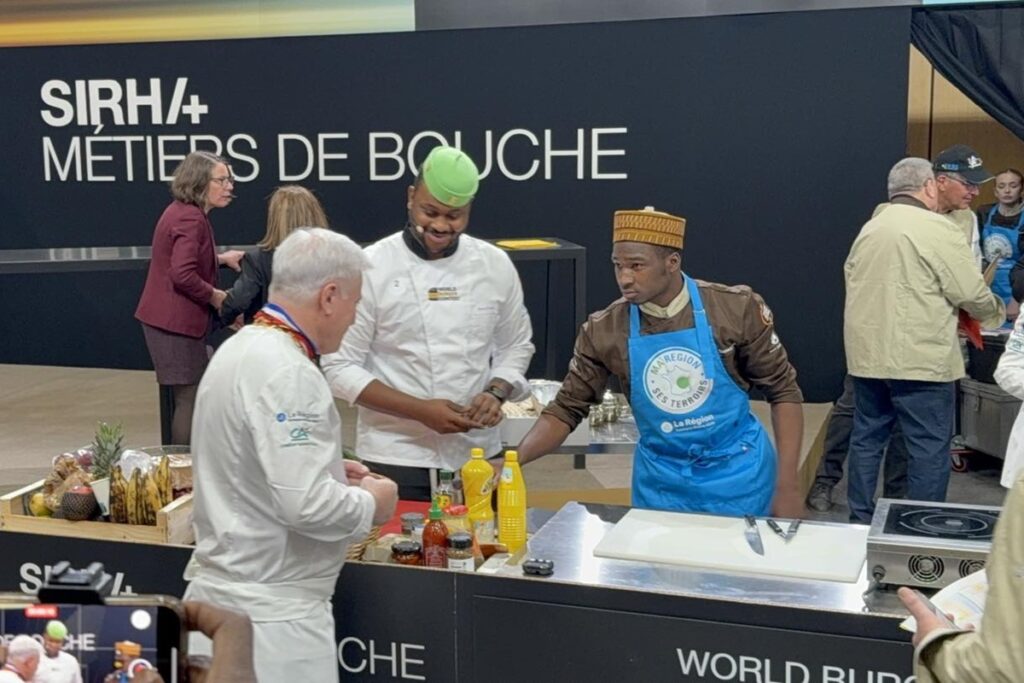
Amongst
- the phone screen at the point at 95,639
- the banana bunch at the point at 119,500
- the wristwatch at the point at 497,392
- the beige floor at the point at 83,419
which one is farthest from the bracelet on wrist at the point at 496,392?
the beige floor at the point at 83,419

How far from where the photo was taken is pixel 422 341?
10.8ft

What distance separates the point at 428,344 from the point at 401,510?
0.44m

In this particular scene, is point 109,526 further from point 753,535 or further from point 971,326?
point 971,326

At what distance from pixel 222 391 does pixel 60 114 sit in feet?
22.1

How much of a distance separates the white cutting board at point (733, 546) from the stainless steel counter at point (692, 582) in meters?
0.02

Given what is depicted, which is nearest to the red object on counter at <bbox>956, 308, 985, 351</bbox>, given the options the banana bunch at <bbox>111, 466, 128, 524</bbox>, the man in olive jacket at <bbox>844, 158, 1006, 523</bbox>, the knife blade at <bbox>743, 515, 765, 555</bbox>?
the man in olive jacket at <bbox>844, 158, 1006, 523</bbox>

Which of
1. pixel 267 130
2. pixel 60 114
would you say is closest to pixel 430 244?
pixel 267 130

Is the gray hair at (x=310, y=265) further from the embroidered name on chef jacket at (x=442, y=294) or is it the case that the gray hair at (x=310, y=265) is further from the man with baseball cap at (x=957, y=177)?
the man with baseball cap at (x=957, y=177)

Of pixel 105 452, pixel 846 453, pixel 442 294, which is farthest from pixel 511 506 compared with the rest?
pixel 846 453

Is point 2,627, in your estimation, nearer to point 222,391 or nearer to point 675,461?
point 222,391

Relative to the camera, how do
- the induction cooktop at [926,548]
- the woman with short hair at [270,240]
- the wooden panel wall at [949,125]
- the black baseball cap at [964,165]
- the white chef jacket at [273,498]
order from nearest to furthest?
the white chef jacket at [273,498], the induction cooktop at [926,548], the black baseball cap at [964,165], the woman with short hair at [270,240], the wooden panel wall at [949,125]

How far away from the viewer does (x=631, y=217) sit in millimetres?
3051

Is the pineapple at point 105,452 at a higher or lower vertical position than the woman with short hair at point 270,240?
lower

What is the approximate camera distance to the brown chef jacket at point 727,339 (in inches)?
123
